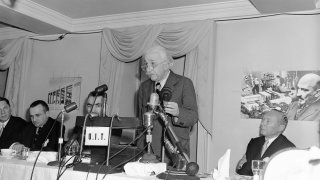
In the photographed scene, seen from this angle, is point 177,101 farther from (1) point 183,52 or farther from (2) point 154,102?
(1) point 183,52

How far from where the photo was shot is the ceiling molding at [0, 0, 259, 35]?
15.0 feet

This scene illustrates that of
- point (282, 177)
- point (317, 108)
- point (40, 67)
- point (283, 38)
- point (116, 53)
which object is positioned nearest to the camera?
point (282, 177)

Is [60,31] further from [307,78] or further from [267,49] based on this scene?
[307,78]

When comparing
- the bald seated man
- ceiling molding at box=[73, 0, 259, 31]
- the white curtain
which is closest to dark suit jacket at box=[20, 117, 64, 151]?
the white curtain

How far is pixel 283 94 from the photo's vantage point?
4227mm

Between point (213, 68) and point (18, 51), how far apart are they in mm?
3459

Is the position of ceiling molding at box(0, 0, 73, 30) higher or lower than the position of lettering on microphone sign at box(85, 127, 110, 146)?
higher

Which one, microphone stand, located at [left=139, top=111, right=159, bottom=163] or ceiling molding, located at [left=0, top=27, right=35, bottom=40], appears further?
ceiling molding, located at [left=0, top=27, right=35, bottom=40]

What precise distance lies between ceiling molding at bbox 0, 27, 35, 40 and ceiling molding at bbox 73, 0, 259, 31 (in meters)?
1.13

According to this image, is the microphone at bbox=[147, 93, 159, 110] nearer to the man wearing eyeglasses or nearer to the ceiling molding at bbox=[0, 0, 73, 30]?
the man wearing eyeglasses

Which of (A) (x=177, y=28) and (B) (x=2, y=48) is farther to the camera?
(B) (x=2, y=48)

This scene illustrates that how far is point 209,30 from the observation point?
14.9 ft

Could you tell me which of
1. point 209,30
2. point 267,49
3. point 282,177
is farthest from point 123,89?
point 282,177

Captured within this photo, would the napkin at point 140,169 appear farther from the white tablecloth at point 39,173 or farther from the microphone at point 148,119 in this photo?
the microphone at point 148,119
